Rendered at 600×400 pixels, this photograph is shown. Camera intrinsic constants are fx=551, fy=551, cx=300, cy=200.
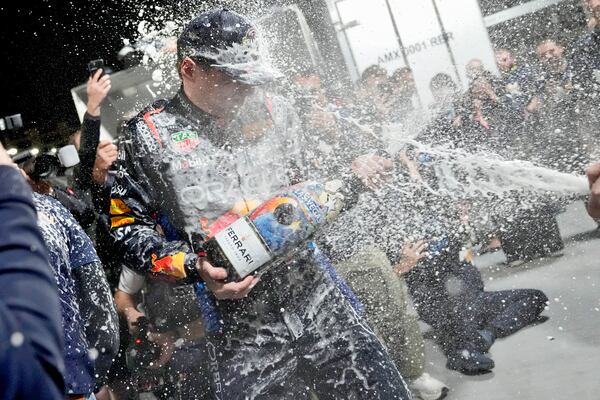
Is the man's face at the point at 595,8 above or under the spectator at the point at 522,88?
above

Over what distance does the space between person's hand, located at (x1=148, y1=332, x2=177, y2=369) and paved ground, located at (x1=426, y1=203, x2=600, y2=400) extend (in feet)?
6.57

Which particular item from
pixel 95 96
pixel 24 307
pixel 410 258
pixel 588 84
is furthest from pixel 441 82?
pixel 24 307

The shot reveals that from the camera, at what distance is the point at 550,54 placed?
6.52 metres

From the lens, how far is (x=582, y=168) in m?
5.77

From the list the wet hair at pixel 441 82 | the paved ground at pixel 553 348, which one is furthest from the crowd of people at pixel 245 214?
the wet hair at pixel 441 82

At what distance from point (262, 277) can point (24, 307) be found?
158 cm

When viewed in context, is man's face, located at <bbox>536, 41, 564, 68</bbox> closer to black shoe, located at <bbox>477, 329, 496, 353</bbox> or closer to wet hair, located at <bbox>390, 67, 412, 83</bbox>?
wet hair, located at <bbox>390, 67, 412, 83</bbox>

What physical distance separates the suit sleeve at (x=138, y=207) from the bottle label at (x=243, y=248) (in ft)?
0.91

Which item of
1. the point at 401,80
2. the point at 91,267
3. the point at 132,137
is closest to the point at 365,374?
the point at 91,267

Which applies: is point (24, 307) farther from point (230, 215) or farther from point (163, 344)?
point (163, 344)

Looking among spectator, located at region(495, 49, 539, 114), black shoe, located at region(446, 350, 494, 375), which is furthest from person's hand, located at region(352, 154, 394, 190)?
spectator, located at region(495, 49, 539, 114)

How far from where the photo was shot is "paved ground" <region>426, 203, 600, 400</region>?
3.38 metres

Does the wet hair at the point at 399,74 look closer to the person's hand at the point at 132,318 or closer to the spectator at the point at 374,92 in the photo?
the spectator at the point at 374,92

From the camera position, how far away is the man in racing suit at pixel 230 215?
2338 mm
